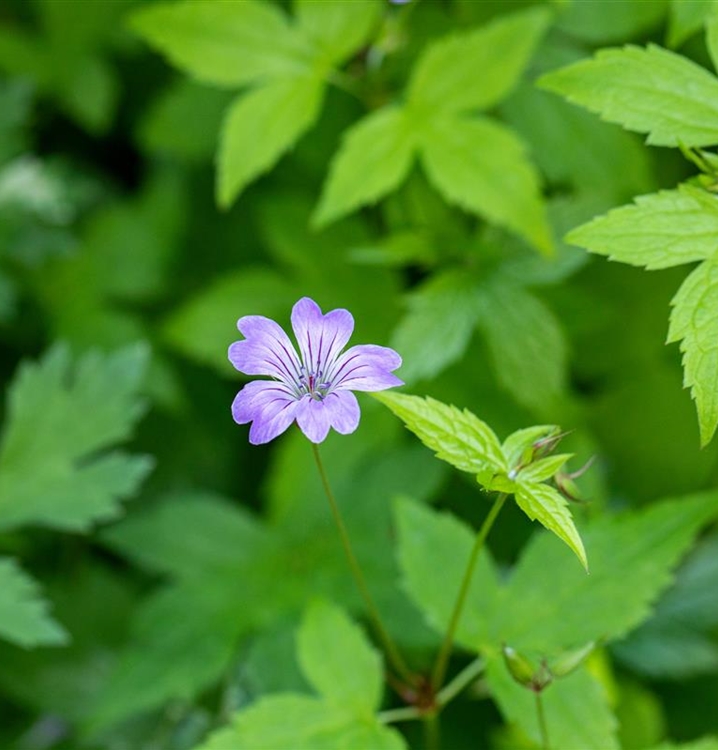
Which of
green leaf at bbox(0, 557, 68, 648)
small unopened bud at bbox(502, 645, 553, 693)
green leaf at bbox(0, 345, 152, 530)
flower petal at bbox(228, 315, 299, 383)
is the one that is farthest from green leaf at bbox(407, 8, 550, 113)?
green leaf at bbox(0, 557, 68, 648)

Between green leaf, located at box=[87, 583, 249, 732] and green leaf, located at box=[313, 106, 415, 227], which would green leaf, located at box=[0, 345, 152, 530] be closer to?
green leaf, located at box=[87, 583, 249, 732]

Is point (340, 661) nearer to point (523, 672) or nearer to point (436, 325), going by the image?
point (523, 672)

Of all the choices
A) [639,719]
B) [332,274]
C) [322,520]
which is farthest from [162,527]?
[639,719]

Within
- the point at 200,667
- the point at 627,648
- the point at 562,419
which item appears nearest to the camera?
the point at 200,667

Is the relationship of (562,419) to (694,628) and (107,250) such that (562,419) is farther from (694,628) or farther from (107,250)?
(107,250)

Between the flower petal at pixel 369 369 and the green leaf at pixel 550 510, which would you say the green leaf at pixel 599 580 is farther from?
the flower petal at pixel 369 369

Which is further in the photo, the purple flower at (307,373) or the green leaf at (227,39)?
the green leaf at (227,39)

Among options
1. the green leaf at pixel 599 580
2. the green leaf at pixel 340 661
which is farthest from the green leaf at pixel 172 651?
the green leaf at pixel 599 580
